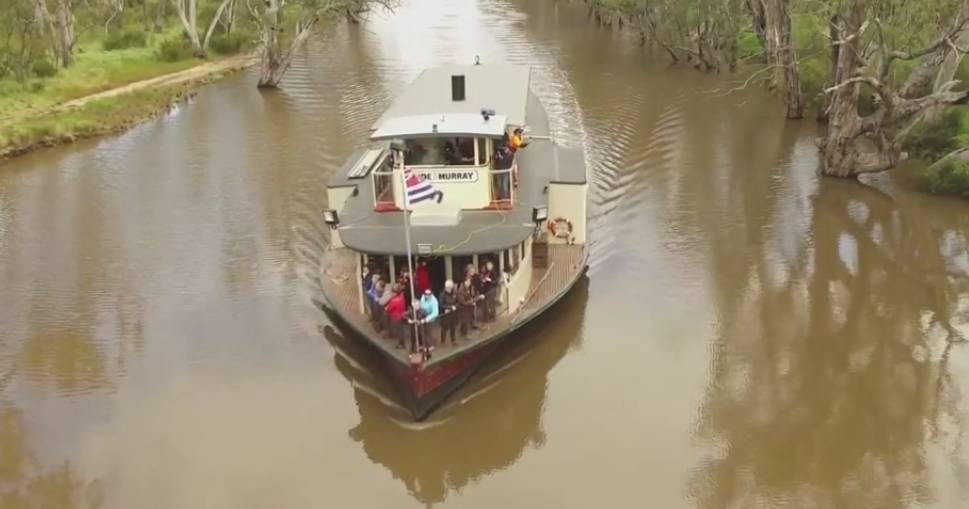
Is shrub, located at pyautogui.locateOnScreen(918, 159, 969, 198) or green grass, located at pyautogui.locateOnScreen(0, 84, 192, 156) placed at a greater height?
green grass, located at pyautogui.locateOnScreen(0, 84, 192, 156)

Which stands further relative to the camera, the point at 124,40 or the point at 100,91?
the point at 124,40

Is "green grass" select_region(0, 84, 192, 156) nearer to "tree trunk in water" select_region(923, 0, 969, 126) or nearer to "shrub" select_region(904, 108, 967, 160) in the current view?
"shrub" select_region(904, 108, 967, 160)

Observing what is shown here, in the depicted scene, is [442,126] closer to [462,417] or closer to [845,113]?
[462,417]

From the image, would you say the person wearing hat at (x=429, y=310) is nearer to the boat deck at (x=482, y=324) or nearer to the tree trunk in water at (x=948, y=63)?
the boat deck at (x=482, y=324)

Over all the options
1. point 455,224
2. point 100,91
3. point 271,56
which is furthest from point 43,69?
point 455,224

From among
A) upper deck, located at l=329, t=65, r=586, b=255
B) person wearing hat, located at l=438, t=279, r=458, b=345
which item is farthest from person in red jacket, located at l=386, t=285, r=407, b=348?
upper deck, located at l=329, t=65, r=586, b=255

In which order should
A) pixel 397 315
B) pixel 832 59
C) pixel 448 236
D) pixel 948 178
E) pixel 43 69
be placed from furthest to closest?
pixel 43 69
pixel 832 59
pixel 948 178
pixel 448 236
pixel 397 315
